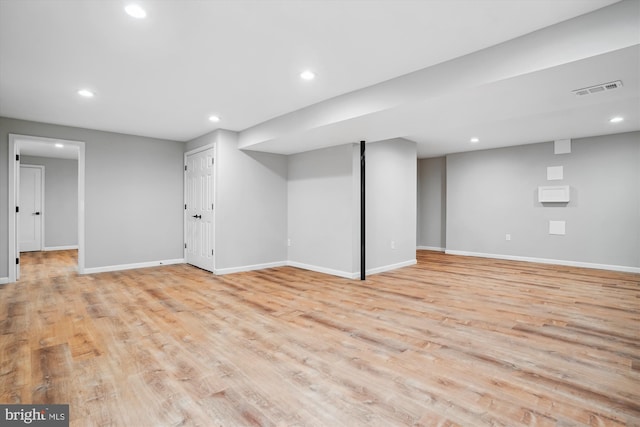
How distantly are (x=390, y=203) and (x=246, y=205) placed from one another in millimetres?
2635

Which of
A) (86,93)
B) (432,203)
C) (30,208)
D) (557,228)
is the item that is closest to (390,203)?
(432,203)

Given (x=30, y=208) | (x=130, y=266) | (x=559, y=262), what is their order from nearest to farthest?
(x=130, y=266) < (x=559, y=262) < (x=30, y=208)

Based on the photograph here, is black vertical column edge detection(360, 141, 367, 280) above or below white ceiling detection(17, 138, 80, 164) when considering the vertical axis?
below

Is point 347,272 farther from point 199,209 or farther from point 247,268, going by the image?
point 199,209

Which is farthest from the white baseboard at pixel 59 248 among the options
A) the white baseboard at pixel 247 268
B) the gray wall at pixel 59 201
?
the white baseboard at pixel 247 268

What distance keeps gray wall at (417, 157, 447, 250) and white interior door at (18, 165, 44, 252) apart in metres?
10.1

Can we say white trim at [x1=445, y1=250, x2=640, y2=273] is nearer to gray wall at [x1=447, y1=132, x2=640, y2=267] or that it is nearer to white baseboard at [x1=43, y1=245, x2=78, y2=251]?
gray wall at [x1=447, y1=132, x2=640, y2=267]

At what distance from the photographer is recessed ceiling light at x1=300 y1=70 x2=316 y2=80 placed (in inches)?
126

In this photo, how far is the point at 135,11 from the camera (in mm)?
2221

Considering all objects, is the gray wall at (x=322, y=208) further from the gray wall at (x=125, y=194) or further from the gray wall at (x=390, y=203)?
the gray wall at (x=125, y=194)

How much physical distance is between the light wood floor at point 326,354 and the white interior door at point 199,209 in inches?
54.8

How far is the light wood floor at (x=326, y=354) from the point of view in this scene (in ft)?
5.82

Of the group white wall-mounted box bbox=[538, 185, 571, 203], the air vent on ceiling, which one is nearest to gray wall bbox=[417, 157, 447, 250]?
white wall-mounted box bbox=[538, 185, 571, 203]

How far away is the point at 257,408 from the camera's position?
179cm
